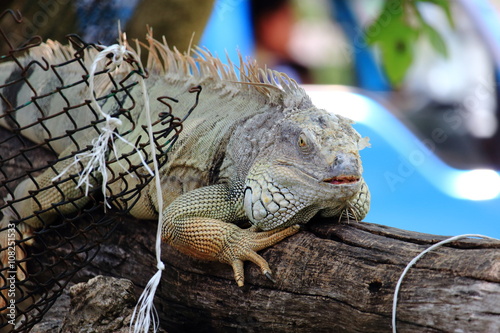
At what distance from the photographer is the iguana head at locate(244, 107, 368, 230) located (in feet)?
7.70

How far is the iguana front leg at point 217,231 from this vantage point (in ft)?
8.14

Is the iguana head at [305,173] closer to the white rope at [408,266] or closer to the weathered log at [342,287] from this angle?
the weathered log at [342,287]

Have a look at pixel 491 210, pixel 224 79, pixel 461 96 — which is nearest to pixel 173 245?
pixel 224 79

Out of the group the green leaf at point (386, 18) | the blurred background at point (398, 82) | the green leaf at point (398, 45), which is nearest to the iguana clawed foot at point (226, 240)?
the green leaf at point (386, 18)

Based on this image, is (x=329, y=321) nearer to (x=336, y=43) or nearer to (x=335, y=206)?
(x=335, y=206)

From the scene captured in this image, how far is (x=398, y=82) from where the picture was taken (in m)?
5.69

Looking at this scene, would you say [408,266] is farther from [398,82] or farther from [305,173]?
[398,82]

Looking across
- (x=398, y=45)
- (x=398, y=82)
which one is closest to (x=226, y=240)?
(x=398, y=45)

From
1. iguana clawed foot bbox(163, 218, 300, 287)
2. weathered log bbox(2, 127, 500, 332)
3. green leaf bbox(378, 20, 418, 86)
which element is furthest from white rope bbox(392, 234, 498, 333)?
green leaf bbox(378, 20, 418, 86)

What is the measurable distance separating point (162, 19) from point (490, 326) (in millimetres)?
4498

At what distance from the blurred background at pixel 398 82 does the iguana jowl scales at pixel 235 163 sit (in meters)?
2.52

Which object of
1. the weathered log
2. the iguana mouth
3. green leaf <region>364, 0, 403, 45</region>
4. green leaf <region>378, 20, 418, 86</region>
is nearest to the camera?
the weathered log

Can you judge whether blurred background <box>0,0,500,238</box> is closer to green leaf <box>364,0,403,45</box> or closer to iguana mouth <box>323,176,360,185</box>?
green leaf <box>364,0,403,45</box>

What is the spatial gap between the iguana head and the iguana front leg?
0.30 feet
